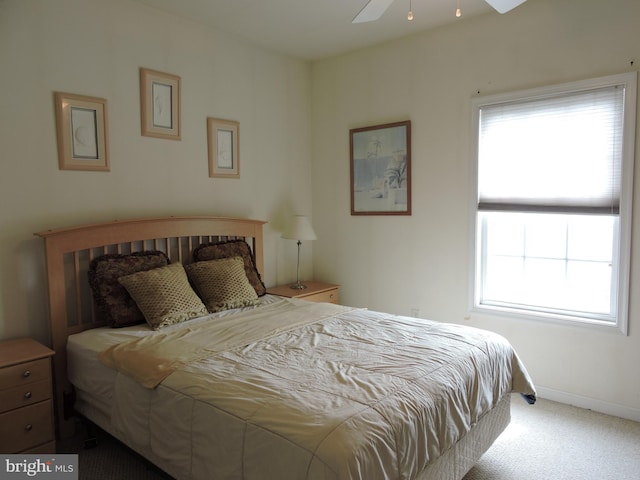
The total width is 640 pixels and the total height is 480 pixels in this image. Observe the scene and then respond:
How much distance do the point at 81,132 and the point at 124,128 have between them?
0.29 m

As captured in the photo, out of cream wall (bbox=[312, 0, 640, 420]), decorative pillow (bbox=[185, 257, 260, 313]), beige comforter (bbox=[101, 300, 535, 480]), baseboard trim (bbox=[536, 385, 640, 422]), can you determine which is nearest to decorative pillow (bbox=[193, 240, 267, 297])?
decorative pillow (bbox=[185, 257, 260, 313])

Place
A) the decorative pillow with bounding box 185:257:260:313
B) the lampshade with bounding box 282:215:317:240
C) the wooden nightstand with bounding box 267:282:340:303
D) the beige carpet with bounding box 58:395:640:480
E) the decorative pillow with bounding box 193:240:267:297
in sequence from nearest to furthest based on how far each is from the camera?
the beige carpet with bounding box 58:395:640:480 → the decorative pillow with bounding box 185:257:260:313 → the decorative pillow with bounding box 193:240:267:297 → the wooden nightstand with bounding box 267:282:340:303 → the lampshade with bounding box 282:215:317:240

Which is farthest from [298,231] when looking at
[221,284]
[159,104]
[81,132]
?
[81,132]

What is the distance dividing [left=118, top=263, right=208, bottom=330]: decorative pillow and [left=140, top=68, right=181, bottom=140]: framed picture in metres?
1.03

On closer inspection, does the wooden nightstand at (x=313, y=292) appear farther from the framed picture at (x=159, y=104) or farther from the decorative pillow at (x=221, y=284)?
the framed picture at (x=159, y=104)

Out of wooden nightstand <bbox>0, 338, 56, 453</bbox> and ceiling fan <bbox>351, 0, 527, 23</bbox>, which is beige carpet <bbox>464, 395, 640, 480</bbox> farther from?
ceiling fan <bbox>351, 0, 527, 23</bbox>

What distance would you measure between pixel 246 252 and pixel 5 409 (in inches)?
70.6

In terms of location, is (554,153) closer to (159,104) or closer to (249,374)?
(249,374)

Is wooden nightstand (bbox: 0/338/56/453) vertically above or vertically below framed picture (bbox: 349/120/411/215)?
below

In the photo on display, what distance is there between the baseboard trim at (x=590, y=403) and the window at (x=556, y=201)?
0.51 metres

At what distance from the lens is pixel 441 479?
184 centimetres

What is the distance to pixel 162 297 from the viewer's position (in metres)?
2.65

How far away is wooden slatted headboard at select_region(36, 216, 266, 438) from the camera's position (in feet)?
8.36

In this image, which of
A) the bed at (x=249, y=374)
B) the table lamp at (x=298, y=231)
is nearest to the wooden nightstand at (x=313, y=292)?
the table lamp at (x=298, y=231)
